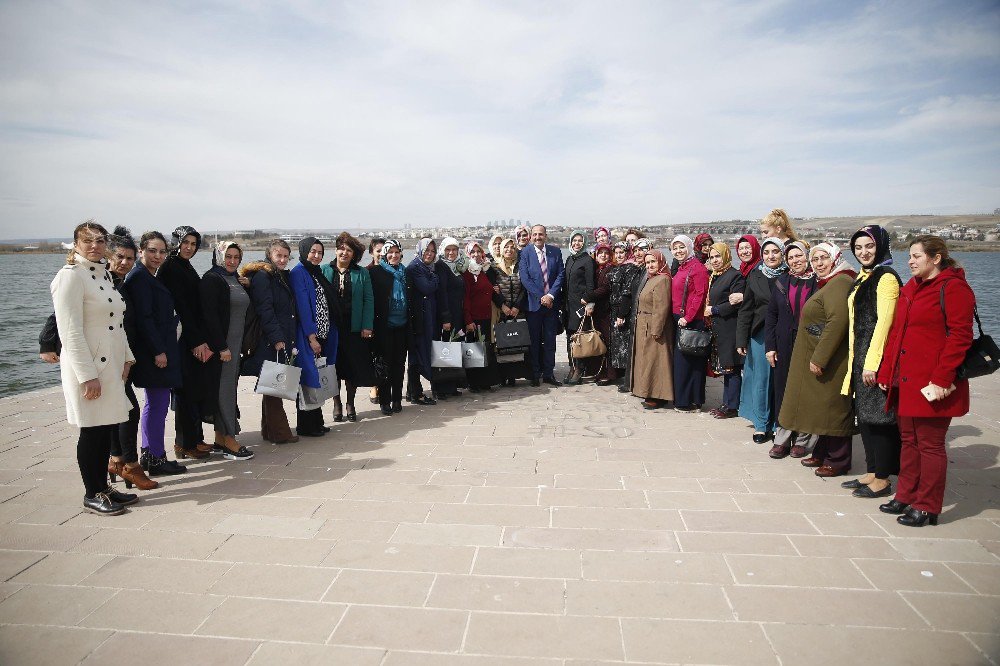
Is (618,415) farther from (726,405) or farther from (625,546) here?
(625,546)

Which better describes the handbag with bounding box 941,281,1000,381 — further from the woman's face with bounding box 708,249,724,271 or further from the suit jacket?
the suit jacket

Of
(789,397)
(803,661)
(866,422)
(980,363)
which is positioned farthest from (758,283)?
(803,661)

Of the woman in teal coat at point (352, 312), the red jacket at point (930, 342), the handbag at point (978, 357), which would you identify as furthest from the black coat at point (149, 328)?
the handbag at point (978, 357)

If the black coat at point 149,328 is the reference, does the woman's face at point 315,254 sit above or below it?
above

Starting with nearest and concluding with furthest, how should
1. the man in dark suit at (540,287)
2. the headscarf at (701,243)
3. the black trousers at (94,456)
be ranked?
the black trousers at (94,456), the headscarf at (701,243), the man in dark suit at (540,287)

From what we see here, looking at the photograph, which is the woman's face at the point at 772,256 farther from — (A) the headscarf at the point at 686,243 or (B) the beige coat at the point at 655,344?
(B) the beige coat at the point at 655,344

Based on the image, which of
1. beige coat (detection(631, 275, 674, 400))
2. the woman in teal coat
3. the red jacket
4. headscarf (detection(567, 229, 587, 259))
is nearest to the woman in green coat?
the red jacket

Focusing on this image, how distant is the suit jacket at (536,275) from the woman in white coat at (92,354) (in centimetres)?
471

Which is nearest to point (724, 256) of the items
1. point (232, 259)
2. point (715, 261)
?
point (715, 261)

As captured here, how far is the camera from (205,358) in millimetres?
4750

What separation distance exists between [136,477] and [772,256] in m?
5.48

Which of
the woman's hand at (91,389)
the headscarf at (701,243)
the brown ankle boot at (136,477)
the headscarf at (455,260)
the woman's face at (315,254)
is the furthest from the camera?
the headscarf at (455,260)

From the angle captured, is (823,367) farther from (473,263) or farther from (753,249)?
(473,263)

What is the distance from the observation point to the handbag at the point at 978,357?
3342 mm
